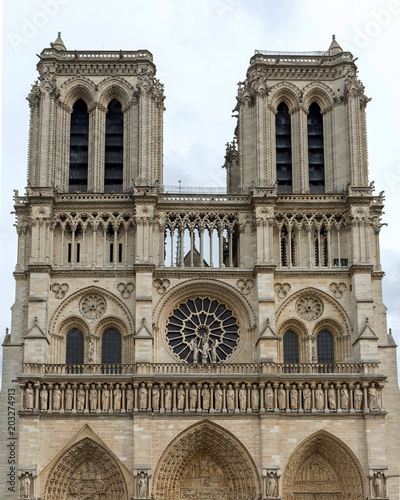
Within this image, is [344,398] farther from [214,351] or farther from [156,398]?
[156,398]

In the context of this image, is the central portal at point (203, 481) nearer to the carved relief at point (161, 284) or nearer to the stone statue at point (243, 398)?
the stone statue at point (243, 398)

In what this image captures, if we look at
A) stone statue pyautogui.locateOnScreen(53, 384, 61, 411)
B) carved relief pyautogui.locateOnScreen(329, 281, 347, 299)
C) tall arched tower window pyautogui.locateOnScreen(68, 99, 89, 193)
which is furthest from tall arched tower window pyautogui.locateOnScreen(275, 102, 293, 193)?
stone statue pyautogui.locateOnScreen(53, 384, 61, 411)

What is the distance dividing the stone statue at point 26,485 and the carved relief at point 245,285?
1175 centimetres

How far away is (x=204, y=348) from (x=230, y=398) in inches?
102

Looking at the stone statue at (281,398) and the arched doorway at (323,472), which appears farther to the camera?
the stone statue at (281,398)

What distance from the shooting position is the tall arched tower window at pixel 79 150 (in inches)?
1817

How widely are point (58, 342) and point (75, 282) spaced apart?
104 inches

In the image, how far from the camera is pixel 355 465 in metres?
40.8

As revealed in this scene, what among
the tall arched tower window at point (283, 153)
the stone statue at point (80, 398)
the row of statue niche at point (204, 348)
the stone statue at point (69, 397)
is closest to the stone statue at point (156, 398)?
the row of statue niche at point (204, 348)

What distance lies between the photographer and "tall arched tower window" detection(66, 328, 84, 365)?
43.3 m

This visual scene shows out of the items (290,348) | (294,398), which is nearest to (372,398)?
(294,398)

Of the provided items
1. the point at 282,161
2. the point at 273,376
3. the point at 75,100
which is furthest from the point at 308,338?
the point at 75,100

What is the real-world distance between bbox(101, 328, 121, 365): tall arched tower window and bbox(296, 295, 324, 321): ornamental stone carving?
783 centimetres

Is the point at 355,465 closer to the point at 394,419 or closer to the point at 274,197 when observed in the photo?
the point at 394,419
